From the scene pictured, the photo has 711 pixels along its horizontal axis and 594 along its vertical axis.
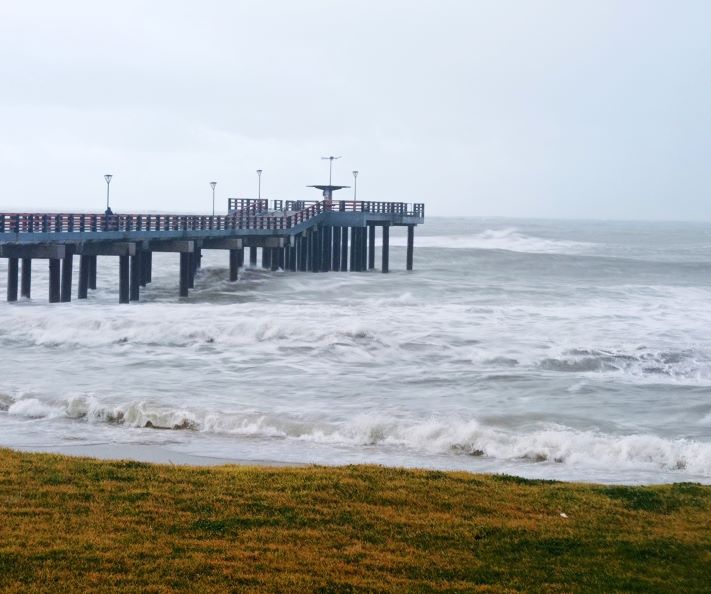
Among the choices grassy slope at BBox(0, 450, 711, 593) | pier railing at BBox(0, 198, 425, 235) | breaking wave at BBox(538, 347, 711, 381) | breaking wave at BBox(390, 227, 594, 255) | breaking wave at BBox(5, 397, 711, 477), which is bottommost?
breaking wave at BBox(390, 227, 594, 255)

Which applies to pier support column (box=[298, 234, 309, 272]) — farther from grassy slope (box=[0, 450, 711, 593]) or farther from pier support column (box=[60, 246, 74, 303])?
grassy slope (box=[0, 450, 711, 593])

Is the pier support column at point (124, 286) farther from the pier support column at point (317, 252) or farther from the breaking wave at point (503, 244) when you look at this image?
the breaking wave at point (503, 244)

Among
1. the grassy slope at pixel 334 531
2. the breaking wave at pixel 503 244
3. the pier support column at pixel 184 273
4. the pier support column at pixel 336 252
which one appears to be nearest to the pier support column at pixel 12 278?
the pier support column at pixel 184 273

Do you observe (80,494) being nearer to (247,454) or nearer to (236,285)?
(247,454)

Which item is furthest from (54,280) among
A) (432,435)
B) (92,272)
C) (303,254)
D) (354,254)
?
(354,254)

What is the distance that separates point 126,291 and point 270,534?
109 ft

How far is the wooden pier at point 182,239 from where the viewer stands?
38469mm

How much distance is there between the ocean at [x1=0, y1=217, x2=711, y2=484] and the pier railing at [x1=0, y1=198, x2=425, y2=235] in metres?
2.84

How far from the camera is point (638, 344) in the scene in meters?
32.0

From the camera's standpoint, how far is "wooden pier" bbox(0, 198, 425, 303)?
126 feet

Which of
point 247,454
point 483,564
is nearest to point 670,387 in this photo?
point 247,454

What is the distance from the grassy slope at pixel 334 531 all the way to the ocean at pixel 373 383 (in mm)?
3515

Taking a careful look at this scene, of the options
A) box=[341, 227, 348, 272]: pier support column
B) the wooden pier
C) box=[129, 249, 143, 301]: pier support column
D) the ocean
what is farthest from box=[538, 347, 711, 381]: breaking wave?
box=[341, 227, 348, 272]: pier support column

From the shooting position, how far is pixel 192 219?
5069cm
